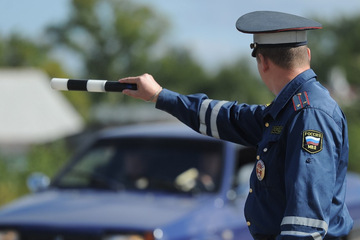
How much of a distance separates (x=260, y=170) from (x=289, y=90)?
329mm

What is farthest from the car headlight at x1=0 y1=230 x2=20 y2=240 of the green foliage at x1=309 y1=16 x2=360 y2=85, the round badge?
the green foliage at x1=309 y1=16 x2=360 y2=85

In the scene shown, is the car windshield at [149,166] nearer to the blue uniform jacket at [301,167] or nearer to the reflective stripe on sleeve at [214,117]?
the reflective stripe on sleeve at [214,117]

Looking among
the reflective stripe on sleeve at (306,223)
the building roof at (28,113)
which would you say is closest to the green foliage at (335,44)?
the building roof at (28,113)

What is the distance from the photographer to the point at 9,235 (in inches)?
215

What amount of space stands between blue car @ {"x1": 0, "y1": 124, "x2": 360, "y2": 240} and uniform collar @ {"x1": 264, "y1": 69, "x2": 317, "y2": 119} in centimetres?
233

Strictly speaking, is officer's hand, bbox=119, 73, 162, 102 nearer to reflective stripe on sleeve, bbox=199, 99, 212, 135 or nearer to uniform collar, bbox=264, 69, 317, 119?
reflective stripe on sleeve, bbox=199, 99, 212, 135

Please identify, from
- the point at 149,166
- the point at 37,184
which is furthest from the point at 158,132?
the point at 37,184

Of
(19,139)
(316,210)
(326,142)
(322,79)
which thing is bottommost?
(316,210)

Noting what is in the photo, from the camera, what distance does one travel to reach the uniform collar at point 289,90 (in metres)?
2.91

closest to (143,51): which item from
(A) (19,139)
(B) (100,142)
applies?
(A) (19,139)

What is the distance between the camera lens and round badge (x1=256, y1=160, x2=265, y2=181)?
9.52 feet

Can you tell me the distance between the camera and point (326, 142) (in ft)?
8.86

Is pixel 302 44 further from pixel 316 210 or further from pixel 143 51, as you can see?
pixel 143 51

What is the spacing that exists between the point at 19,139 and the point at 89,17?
1438 inches
